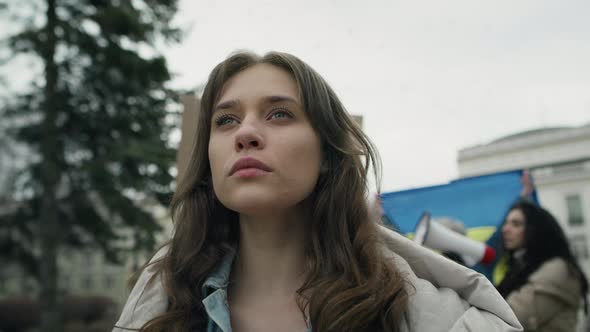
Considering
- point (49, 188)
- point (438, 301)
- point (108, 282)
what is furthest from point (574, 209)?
point (108, 282)

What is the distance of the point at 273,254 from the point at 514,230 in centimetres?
212

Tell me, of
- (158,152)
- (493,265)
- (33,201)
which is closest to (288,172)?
(493,265)

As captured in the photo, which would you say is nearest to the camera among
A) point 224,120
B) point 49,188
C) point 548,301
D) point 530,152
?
point 224,120

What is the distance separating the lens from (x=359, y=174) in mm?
1666

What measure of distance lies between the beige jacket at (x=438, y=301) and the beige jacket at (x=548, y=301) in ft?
5.49

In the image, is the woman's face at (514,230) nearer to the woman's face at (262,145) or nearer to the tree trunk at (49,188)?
the woman's face at (262,145)

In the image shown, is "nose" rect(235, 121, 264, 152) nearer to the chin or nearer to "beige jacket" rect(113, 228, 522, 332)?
the chin

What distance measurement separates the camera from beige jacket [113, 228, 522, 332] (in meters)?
1.30

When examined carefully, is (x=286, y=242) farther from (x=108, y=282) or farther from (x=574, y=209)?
(x=108, y=282)

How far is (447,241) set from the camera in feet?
9.87

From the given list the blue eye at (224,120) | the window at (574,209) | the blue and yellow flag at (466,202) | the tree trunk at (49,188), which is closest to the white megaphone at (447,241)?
the blue and yellow flag at (466,202)

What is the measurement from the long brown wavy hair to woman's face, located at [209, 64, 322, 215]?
6 cm

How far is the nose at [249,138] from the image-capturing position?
143 centimetres

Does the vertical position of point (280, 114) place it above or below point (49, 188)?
above
